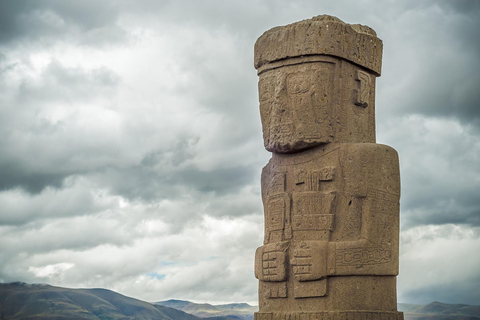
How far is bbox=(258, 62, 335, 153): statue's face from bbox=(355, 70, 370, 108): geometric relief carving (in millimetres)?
631

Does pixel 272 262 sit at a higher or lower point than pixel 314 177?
lower

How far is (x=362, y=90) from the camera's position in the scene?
12117 mm

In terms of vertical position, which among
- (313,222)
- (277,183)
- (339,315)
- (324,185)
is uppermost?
(277,183)

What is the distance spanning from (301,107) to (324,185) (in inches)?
56.7

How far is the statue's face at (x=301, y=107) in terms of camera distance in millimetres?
11539

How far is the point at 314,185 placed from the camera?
11477mm

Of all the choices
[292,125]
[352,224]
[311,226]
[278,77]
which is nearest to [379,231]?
[352,224]

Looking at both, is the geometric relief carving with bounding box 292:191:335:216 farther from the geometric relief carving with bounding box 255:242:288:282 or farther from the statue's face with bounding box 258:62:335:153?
the statue's face with bounding box 258:62:335:153

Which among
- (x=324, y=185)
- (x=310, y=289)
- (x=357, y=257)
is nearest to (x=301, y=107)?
(x=324, y=185)

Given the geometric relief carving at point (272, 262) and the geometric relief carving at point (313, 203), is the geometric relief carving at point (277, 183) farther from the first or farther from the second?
the geometric relief carving at point (272, 262)

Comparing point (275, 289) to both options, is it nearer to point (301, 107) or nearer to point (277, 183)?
point (277, 183)

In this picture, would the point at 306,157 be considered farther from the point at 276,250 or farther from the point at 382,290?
the point at 382,290

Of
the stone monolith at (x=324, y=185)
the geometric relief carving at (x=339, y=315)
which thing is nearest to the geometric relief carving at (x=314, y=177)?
the stone monolith at (x=324, y=185)

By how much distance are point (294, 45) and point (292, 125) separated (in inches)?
58.1
